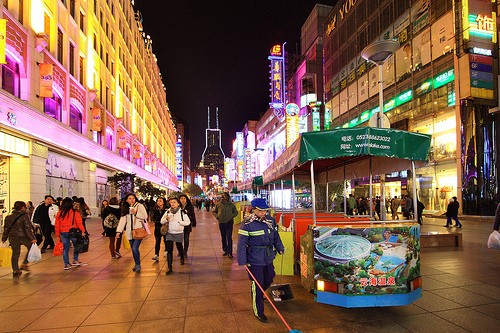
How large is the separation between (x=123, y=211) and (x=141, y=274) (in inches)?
67.4

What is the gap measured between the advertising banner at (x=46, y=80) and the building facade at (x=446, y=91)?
2482cm

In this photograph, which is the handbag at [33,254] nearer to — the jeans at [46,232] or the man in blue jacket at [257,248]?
the jeans at [46,232]

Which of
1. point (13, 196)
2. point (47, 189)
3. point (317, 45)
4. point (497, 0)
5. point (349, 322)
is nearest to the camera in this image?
point (349, 322)

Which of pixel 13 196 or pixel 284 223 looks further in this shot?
pixel 13 196

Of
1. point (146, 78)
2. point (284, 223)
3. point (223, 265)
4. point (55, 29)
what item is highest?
point (146, 78)

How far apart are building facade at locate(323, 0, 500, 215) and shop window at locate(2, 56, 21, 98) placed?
84.9ft

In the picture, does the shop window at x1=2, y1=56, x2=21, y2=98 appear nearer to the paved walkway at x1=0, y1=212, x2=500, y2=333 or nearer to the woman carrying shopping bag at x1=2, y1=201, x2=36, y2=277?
the woman carrying shopping bag at x1=2, y1=201, x2=36, y2=277

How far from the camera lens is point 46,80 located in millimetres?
17219

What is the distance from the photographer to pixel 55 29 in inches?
781

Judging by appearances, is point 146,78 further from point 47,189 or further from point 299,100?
point 47,189

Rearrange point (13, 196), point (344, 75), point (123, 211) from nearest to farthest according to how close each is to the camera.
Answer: point (123, 211)
point (13, 196)
point (344, 75)

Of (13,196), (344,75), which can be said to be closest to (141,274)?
(13,196)

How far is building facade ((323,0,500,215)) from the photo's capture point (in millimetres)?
23516

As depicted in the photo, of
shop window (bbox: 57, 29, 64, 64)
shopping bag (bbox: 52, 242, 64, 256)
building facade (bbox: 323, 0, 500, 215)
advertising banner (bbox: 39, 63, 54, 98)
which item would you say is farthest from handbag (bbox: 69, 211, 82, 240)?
building facade (bbox: 323, 0, 500, 215)
